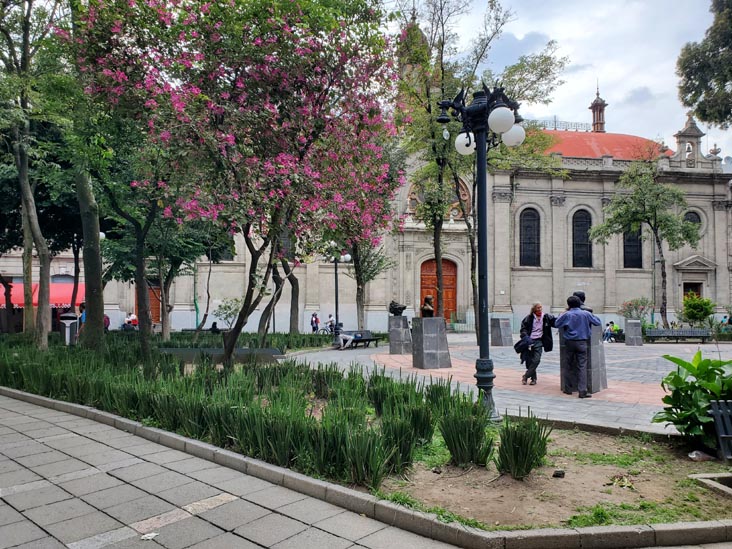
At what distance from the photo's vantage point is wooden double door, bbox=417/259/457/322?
36.9 metres

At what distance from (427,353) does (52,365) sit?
7700 millimetres

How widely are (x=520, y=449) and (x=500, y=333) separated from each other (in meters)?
17.7

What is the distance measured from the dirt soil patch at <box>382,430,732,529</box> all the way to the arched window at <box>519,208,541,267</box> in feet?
112

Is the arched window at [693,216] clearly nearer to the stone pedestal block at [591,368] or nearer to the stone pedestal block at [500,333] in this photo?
the stone pedestal block at [500,333]

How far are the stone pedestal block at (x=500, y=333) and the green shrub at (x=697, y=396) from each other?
16.2 meters

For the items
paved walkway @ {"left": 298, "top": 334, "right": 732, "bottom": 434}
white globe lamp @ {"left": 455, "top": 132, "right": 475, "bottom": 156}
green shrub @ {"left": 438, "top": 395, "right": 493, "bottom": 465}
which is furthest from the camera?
white globe lamp @ {"left": 455, "top": 132, "right": 475, "bottom": 156}

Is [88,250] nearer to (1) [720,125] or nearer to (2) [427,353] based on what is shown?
(2) [427,353]

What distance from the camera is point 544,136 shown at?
21.8 m

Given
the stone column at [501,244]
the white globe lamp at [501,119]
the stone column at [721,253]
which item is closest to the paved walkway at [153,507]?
the white globe lamp at [501,119]

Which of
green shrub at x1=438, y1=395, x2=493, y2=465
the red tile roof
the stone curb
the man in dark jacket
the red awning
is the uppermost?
the red tile roof

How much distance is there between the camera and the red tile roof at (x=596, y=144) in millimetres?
42537

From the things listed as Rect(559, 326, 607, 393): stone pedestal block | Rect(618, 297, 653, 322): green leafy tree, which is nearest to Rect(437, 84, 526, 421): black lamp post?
Rect(559, 326, 607, 393): stone pedestal block

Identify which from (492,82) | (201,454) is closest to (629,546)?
(201,454)

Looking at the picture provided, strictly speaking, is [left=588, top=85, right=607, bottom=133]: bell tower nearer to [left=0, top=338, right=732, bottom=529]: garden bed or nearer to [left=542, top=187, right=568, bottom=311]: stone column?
[left=542, top=187, right=568, bottom=311]: stone column
